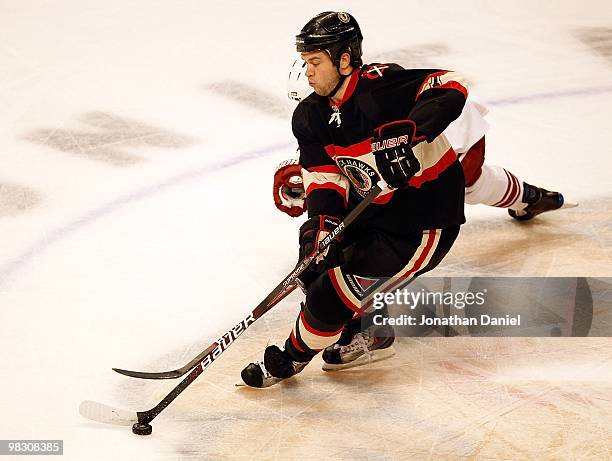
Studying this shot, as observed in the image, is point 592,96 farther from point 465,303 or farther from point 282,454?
point 282,454

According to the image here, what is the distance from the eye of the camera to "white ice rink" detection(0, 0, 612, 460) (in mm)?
3186

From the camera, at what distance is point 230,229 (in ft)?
14.4

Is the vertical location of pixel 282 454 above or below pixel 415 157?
below

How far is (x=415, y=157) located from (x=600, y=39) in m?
3.37

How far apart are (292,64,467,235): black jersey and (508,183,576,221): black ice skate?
0.99 m

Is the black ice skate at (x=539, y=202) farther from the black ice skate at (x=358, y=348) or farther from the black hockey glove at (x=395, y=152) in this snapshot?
the black hockey glove at (x=395, y=152)

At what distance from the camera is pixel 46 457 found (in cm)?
304

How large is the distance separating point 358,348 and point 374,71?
0.94 meters

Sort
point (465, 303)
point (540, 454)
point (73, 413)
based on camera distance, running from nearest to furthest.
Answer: point (540, 454), point (73, 413), point (465, 303)

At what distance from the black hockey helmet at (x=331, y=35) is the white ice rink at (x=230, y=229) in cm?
107

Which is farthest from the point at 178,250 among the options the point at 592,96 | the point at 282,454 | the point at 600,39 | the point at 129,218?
the point at 600,39

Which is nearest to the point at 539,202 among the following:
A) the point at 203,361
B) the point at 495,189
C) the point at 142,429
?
the point at 495,189

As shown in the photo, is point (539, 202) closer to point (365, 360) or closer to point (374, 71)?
point (365, 360)
